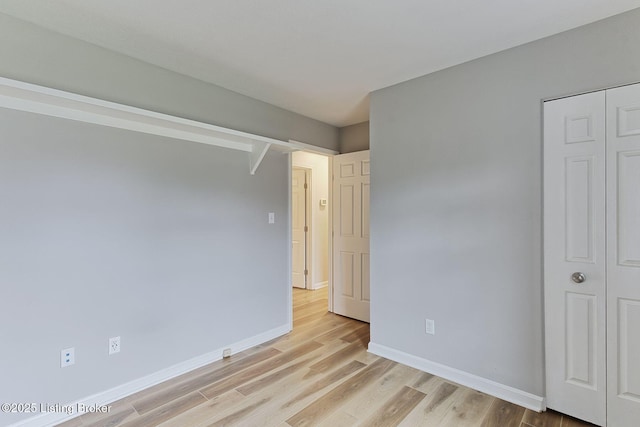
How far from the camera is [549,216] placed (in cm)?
196

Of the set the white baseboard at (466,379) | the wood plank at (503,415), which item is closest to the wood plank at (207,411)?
the white baseboard at (466,379)

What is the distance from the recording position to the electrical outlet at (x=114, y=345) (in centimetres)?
212

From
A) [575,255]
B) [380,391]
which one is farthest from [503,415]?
[575,255]

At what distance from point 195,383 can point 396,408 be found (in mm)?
1526

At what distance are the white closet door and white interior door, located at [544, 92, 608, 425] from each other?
4 centimetres

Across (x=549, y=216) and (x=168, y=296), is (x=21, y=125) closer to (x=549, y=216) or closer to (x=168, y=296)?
Answer: (x=168, y=296)

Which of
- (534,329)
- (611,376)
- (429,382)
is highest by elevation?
(534,329)

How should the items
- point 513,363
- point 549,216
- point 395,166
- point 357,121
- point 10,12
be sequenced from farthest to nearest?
point 357,121 → point 395,166 → point 513,363 → point 549,216 → point 10,12

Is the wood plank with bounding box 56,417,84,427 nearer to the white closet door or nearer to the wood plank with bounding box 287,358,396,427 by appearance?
the wood plank with bounding box 287,358,396,427

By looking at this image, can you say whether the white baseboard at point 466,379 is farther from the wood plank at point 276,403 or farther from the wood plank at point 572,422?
the wood plank at point 276,403

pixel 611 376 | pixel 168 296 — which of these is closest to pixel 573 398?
pixel 611 376

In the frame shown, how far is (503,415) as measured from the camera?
6.40ft

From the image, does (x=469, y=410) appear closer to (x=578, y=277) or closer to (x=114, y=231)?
(x=578, y=277)

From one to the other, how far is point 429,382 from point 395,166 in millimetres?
1788
